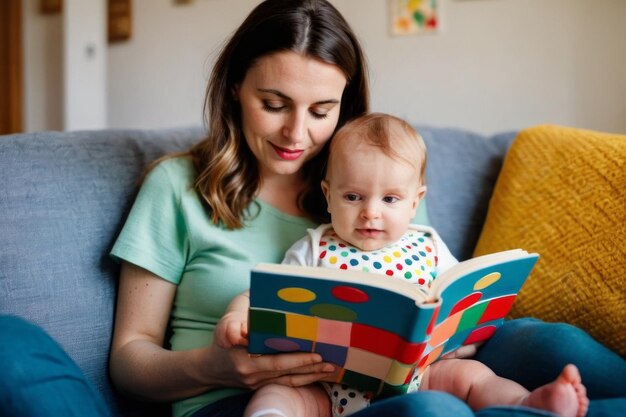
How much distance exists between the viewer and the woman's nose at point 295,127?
47.9 inches

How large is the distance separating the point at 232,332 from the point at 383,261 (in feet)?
1.10

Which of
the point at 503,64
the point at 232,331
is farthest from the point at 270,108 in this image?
the point at 503,64

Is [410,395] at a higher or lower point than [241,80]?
lower

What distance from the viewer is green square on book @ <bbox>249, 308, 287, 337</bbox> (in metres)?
0.91

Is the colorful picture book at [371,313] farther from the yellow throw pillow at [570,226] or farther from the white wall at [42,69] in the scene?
the white wall at [42,69]

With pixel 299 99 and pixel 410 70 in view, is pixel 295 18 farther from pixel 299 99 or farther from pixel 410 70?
pixel 410 70

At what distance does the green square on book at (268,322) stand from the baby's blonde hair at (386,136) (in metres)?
0.40

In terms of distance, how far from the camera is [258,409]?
38.8 inches

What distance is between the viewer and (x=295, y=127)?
3.99 ft

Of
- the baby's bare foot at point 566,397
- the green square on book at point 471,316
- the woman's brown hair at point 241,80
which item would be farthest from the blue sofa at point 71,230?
the baby's bare foot at point 566,397

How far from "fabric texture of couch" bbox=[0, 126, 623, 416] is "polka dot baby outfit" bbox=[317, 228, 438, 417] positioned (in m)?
0.45

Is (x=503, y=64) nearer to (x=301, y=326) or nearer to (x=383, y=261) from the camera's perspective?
(x=383, y=261)

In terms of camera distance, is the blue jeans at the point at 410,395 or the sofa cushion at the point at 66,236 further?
the sofa cushion at the point at 66,236

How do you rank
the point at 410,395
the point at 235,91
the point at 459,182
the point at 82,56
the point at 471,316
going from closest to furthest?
the point at 410,395
the point at 471,316
the point at 235,91
the point at 459,182
the point at 82,56
